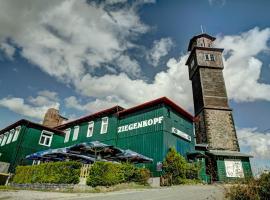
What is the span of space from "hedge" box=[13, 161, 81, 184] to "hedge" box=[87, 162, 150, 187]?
955 mm

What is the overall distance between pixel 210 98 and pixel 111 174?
70.1 ft

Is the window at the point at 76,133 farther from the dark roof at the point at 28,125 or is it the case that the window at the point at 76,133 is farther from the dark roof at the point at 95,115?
the dark roof at the point at 28,125

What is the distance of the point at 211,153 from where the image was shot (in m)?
23.0

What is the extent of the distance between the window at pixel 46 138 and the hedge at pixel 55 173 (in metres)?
11.1

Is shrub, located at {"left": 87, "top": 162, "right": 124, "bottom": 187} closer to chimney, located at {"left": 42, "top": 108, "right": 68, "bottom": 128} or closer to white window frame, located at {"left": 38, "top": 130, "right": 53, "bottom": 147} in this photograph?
white window frame, located at {"left": 38, "top": 130, "right": 53, "bottom": 147}

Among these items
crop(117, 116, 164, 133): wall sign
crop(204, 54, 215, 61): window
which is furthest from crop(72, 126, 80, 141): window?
crop(204, 54, 215, 61): window

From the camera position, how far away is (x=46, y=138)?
27.2 meters

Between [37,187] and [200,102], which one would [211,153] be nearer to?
[200,102]

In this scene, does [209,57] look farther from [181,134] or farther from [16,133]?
[16,133]

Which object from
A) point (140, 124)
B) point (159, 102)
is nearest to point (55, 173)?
point (140, 124)

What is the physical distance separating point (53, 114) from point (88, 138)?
12532mm

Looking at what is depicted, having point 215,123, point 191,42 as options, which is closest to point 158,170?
point 215,123

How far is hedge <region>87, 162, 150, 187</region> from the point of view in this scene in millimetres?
12112

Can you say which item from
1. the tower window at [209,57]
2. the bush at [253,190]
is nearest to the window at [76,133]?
the tower window at [209,57]
